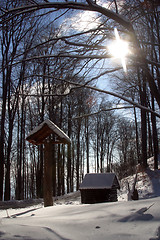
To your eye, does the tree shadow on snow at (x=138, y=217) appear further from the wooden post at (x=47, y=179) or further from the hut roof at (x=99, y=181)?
the hut roof at (x=99, y=181)

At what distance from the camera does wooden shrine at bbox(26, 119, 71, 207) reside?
763 cm

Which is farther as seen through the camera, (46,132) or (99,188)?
(99,188)

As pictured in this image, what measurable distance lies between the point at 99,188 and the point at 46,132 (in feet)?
17.1

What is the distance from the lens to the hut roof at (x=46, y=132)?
7766mm

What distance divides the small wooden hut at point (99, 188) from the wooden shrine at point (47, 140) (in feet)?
15.0

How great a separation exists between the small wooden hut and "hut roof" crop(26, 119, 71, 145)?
4.73m

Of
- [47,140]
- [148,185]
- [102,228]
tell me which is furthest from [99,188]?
[102,228]

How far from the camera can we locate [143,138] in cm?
1642

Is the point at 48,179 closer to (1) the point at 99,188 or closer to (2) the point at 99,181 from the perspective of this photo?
(1) the point at 99,188

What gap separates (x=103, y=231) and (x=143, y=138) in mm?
15120

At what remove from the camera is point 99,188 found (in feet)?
38.2

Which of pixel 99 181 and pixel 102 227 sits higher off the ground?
pixel 102 227

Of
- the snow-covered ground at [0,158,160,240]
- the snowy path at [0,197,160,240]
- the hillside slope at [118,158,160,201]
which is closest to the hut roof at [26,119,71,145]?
the snow-covered ground at [0,158,160,240]

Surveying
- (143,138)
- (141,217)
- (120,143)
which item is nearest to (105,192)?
(143,138)
